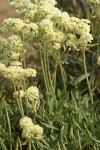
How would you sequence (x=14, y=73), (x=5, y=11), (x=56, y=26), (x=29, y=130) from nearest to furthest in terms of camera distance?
(x=29, y=130) < (x=14, y=73) < (x=56, y=26) < (x=5, y=11)

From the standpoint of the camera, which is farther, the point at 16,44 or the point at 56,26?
the point at 56,26

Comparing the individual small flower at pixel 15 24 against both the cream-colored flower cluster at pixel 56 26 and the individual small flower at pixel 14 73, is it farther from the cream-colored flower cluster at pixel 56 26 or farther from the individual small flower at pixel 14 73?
the individual small flower at pixel 14 73

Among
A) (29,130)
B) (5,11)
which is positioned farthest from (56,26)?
(5,11)

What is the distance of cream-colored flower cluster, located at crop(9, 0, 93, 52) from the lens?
317 centimetres

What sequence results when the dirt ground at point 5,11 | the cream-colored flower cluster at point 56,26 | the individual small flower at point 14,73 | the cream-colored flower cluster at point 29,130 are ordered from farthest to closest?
the dirt ground at point 5,11 → the cream-colored flower cluster at point 56,26 → the individual small flower at point 14,73 → the cream-colored flower cluster at point 29,130

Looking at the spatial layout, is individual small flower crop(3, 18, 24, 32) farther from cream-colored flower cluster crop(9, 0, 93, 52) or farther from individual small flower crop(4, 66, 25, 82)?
individual small flower crop(4, 66, 25, 82)

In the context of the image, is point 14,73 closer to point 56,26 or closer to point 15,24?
point 15,24

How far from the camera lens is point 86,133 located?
3.28m

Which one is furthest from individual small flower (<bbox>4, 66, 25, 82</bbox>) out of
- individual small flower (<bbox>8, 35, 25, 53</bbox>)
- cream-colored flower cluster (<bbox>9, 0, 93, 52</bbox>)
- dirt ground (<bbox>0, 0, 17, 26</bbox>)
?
dirt ground (<bbox>0, 0, 17, 26</bbox>)

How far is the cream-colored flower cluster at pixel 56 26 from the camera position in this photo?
3.17m

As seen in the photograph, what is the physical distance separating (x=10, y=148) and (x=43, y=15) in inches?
40.2

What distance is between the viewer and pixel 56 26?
3363 mm

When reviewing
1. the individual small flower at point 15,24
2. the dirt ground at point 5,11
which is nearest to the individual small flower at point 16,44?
the individual small flower at point 15,24

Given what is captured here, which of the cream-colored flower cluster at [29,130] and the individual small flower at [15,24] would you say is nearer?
the cream-colored flower cluster at [29,130]
